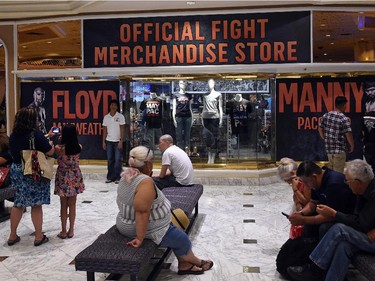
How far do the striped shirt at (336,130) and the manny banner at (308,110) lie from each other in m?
1.71

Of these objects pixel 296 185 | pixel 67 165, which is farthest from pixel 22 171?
pixel 296 185

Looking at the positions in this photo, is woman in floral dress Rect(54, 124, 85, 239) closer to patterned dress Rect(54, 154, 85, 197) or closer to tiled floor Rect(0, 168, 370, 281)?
patterned dress Rect(54, 154, 85, 197)

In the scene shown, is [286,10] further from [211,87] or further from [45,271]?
[45,271]

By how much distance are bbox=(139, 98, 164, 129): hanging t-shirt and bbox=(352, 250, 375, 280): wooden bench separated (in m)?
5.89

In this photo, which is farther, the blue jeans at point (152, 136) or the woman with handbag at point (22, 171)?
the blue jeans at point (152, 136)

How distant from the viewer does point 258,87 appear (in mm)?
8414

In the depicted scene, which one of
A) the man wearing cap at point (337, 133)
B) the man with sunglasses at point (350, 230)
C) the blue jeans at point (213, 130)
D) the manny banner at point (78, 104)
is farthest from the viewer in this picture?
the manny banner at point (78, 104)

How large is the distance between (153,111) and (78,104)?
1.55 metres

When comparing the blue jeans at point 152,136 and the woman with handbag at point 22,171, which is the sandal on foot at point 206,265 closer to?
the woman with handbag at point 22,171

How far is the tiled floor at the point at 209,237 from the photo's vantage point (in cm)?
402

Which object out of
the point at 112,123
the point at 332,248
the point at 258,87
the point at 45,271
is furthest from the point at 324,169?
the point at 112,123

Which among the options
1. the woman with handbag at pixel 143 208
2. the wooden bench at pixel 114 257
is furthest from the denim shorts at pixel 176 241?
the wooden bench at pixel 114 257

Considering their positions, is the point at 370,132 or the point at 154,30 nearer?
the point at 370,132

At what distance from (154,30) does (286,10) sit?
236 centimetres
